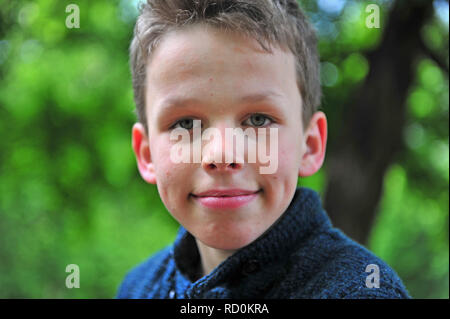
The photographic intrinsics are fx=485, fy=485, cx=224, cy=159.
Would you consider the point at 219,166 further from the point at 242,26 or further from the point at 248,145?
the point at 242,26

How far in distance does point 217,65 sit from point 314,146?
0.34 metres

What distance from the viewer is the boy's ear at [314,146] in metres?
1.06

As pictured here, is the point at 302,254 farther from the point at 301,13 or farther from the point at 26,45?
the point at 26,45

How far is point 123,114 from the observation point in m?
2.61

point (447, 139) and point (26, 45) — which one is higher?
point (26, 45)

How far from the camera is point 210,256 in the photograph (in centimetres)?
112

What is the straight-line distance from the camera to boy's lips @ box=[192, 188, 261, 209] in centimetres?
89
